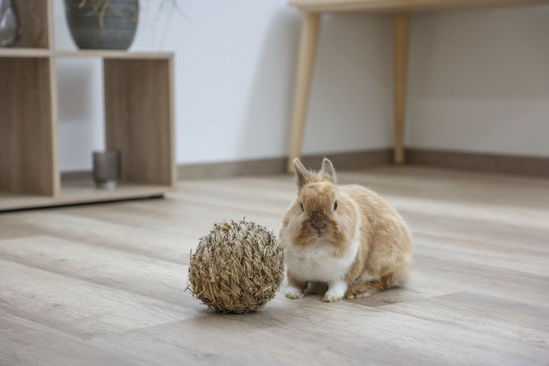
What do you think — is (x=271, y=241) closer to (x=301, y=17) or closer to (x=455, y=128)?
(x=301, y=17)

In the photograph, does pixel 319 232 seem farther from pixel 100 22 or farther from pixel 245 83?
pixel 245 83

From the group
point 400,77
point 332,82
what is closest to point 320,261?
point 332,82

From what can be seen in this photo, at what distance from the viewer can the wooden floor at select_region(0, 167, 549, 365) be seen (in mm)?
1244

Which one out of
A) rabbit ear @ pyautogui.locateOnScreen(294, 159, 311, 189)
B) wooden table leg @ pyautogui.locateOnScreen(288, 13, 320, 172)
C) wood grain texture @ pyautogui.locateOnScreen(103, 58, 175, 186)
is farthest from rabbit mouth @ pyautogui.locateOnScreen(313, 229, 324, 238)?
wooden table leg @ pyautogui.locateOnScreen(288, 13, 320, 172)

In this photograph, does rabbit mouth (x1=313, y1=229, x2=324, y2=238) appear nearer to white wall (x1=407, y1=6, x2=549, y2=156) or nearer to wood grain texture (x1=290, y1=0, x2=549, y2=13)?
wood grain texture (x1=290, y1=0, x2=549, y2=13)

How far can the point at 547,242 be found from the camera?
213cm

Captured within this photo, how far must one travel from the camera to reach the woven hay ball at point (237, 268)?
1.39 metres

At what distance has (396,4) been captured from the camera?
326cm

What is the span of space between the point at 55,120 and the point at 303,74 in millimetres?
1238

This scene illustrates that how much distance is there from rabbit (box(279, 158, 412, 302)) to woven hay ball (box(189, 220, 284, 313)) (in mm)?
71

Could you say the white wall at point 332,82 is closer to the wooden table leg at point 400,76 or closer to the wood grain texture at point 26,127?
the wooden table leg at point 400,76

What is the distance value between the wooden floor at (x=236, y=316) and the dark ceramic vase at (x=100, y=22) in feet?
1.67

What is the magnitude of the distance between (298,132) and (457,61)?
82cm

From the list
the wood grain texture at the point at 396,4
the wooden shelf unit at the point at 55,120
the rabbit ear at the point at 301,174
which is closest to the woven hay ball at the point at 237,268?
the rabbit ear at the point at 301,174
